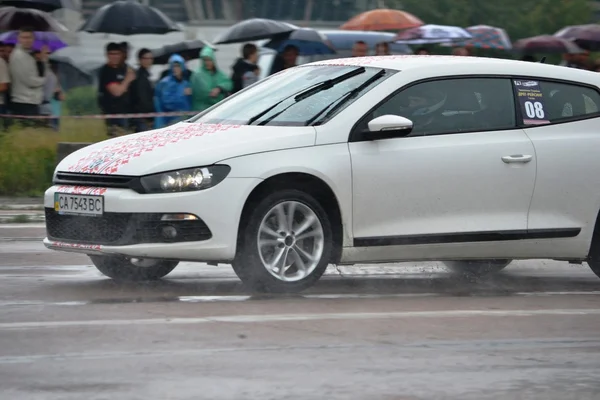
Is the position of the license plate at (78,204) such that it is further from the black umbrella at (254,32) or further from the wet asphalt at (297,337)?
the black umbrella at (254,32)

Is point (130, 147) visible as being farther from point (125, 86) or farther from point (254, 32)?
point (254, 32)

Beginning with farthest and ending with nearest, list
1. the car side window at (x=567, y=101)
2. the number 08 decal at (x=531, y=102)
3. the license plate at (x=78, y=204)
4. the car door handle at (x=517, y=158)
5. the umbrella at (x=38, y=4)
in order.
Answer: the umbrella at (x=38, y=4) → the car side window at (x=567, y=101) → the number 08 decal at (x=531, y=102) → the car door handle at (x=517, y=158) → the license plate at (x=78, y=204)

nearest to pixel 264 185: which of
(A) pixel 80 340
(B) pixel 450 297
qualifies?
(B) pixel 450 297

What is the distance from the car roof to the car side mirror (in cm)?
56

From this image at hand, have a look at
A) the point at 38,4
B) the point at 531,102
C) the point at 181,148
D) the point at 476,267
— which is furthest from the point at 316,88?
the point at 38,4

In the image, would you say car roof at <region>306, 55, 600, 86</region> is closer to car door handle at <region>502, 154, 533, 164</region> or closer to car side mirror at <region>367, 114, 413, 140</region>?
car side mirror at <region>367, 114, 413, 140</region>

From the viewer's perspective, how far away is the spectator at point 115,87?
55.5 feet

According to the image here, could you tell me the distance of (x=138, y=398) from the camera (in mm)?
5430

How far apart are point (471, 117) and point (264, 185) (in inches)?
65.3

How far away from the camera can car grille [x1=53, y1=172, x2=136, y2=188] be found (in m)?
8.22

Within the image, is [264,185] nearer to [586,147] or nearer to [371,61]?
[371,61]

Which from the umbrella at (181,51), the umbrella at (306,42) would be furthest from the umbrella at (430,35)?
the umbrella at (181,51)

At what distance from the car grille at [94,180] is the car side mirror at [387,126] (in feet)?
5.20

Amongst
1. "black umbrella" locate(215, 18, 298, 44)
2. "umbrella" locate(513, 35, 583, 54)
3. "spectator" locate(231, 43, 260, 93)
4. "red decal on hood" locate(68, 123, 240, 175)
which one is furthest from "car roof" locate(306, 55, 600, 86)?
"umbrella" locate(513, 35, 583, 54)
